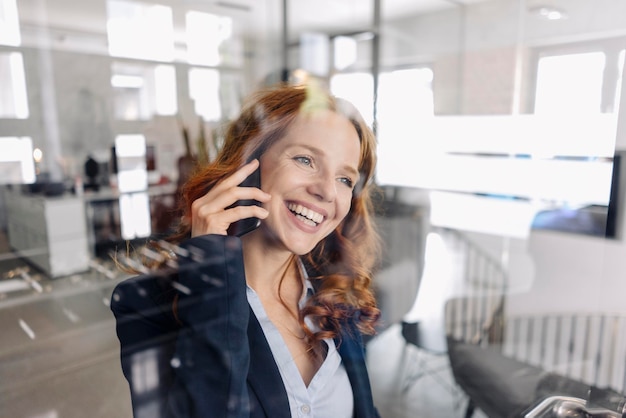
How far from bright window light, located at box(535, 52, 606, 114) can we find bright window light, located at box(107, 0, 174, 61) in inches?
36.2

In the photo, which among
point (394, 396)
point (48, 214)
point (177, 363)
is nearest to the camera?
point (177, 363)

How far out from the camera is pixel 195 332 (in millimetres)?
535

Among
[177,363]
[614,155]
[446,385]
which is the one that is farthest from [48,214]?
[446,385]

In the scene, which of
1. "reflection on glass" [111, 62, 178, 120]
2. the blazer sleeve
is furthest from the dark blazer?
"reflection on glass" [111, 62, 178, 120]

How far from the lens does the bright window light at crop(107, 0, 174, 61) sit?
2.30ft

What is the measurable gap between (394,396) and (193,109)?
1237mm

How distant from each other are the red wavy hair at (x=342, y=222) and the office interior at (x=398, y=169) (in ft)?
0.22

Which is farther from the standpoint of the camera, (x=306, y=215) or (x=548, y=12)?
(x=548, y=12)

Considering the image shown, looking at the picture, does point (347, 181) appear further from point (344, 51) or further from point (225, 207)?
point (344, 51)

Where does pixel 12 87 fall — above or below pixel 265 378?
above

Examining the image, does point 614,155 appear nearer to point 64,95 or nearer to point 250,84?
point 250,84

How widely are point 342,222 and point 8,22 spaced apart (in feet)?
1.93

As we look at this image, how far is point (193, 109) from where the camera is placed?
825 mm

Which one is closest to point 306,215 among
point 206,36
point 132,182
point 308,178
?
point 308,178
